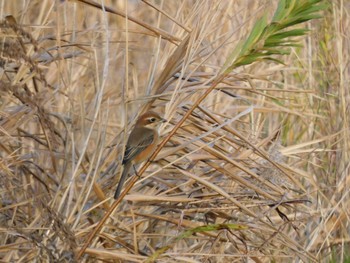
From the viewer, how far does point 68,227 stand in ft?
9.87

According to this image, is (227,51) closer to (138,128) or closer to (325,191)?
(325,191)

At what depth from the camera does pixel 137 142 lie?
11.8 feet

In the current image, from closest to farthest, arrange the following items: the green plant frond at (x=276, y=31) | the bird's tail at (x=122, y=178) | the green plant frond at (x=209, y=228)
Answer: the green plant frond at (x=276, y=31) < the green plant frond at (x=209, y=228) < the bird's tail at (x=122, y=178)

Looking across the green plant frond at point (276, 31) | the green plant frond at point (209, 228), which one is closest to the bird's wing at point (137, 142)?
the green plant frond at point (209, 228)

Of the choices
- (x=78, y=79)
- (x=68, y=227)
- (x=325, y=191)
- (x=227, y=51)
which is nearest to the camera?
(x=68, y=227)

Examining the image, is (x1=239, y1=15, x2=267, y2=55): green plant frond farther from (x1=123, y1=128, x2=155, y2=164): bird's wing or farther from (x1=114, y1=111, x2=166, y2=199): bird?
(x1=123, y1=128, x2=155, y2=164): bird's wing

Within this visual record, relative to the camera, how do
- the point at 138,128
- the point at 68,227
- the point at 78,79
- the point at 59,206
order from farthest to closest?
the point at 78,79, the point at 138,128, the point at 59,206, the point at 68,227

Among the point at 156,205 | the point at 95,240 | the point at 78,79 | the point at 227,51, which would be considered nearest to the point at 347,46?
the point at 227,51

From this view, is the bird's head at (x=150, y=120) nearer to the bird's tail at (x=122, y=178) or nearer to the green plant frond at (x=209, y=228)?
the bird's tail at (x=122, y=178)

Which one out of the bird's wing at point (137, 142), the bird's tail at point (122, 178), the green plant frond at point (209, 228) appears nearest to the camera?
the green plant frond at point (209, 228)

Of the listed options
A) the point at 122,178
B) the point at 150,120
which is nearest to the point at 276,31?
the point at 150,120

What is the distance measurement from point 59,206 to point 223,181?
725mm

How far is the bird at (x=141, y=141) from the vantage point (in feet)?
11.0

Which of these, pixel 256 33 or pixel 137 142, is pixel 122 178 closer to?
pixel 137 142
